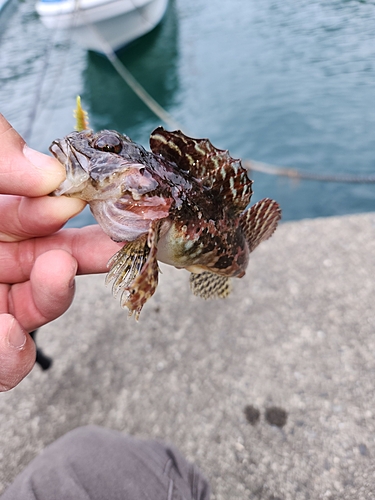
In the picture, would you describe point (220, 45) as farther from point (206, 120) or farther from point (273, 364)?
point (273, 364)

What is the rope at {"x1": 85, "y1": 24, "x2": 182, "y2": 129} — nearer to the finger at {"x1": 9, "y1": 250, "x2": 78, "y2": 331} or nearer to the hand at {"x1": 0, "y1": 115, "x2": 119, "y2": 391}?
the hand at {"x1": 0, "y1": 115, "x2": 119, "y2": 391}

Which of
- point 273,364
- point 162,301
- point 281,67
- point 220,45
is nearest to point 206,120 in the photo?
point 281,67

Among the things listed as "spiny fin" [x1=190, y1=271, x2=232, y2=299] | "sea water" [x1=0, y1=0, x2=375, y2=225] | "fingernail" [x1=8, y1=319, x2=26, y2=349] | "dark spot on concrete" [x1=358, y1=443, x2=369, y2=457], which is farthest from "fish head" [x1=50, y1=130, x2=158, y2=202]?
"sea water" [x1=0, y1=0, x2=375, y2=225]

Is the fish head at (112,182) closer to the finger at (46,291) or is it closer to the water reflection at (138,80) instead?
the finger at (46,291)

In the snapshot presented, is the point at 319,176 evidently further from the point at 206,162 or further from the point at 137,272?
the point at 137,272

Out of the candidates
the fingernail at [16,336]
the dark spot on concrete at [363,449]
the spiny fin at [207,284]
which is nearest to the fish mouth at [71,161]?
the fingernail at [16,336]

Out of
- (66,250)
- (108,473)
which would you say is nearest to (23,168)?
(66,250)
